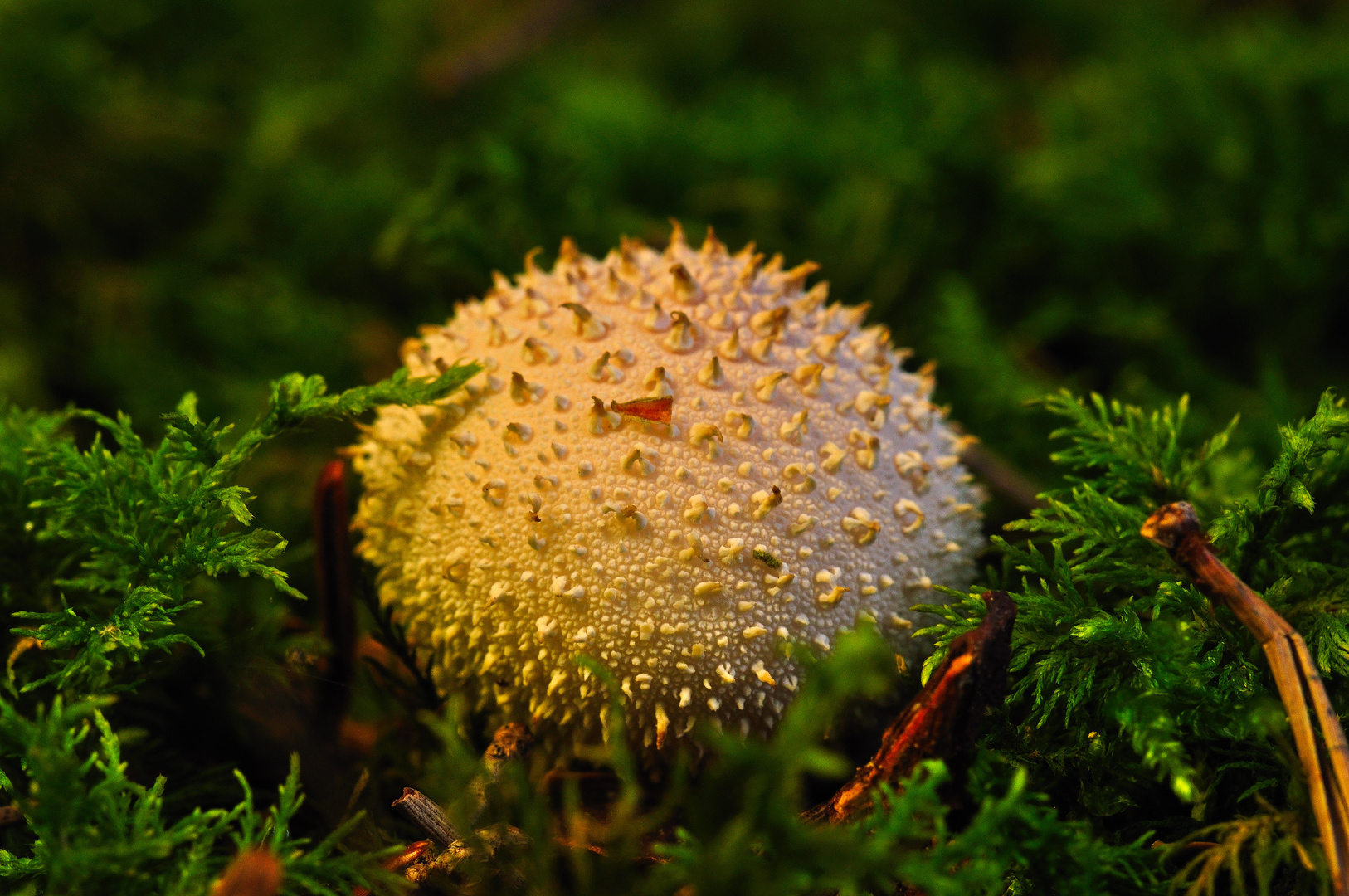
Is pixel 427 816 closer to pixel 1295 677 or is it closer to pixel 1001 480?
pixel 1295 677

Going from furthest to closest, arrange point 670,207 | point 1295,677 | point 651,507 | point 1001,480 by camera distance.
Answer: point 670,207
point 1001,480
point 651,507
point 1295,677

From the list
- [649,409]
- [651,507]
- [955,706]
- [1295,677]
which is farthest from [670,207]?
[1295,677]

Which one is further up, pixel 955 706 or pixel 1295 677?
pixel 1295 677

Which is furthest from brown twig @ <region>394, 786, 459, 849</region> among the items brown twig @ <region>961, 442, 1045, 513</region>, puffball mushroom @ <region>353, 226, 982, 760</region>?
brown twig @ <region>961, 442, 1045, 513</region>

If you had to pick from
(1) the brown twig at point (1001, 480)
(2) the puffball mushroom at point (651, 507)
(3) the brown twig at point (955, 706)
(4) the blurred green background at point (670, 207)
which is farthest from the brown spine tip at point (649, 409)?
(4) the blurred green background at point (670, 207)

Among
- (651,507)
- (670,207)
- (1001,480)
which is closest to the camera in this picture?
(651,507)

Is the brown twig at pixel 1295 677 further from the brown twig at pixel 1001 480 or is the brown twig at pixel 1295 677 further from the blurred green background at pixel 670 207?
the blurred green background at pixel 670 207
